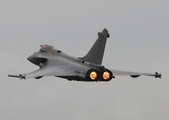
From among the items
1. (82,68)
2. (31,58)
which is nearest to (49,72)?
(82,68)

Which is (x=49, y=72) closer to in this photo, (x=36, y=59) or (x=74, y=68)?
(x=74, y=68)

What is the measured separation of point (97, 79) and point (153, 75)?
35.9 feet

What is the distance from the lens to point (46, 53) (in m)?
95.2

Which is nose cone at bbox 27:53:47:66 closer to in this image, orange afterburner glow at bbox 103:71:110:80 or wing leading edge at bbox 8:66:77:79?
wing leading edge at bbox 8:66:77:79

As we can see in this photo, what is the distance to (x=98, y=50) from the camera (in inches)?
3369

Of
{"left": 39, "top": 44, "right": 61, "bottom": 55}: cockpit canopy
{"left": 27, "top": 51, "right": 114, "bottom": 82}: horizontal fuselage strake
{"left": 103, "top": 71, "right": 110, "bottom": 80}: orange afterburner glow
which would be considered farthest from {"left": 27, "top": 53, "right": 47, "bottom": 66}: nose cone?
{"left": 103, "top": 71, "right": 110, "bottom": 80}: orange afterburner glow

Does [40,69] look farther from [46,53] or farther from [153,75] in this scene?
[153,75]

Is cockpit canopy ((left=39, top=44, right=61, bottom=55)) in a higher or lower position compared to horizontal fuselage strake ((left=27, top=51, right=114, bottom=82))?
higher

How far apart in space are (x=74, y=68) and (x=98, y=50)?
3.55m

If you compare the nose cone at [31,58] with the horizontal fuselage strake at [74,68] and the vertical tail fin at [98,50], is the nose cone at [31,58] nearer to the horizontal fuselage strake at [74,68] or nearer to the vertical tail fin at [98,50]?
the horizontal fuselage strake at [74,68]

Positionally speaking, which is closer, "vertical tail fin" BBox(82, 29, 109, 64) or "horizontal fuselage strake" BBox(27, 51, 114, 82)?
"horizontal fuselage strake" BBox(27, 51, 114, 82)

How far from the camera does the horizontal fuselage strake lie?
273ft

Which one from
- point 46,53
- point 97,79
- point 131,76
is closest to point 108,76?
point 97,79

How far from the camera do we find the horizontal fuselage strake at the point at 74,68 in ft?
273
